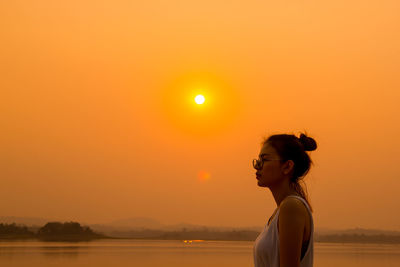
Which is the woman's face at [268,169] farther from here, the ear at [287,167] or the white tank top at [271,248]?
the white tank top at [271,248]

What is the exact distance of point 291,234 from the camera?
8.92 ft

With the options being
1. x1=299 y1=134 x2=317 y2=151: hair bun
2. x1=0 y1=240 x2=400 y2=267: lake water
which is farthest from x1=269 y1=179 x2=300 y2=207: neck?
x1=0 y1=240 x2=400 y2=267: lake water

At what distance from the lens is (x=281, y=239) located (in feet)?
8.93

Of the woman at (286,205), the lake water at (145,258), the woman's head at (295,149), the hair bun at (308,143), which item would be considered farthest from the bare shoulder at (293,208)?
the lake water at (145,258)

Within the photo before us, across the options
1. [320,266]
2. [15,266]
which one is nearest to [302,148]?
[15,266]

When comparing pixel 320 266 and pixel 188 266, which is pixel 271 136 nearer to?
pixel 188 266

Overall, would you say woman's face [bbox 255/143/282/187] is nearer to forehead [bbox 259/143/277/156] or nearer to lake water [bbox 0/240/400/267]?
forehead [bbox 259/143/277/156]

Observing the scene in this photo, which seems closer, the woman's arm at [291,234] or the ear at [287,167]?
the woman's arm at [291,234]

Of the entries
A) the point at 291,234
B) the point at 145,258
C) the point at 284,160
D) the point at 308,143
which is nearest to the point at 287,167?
the point at 284,160

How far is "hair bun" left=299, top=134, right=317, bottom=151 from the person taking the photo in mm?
3102

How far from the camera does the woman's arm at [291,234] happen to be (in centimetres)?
271

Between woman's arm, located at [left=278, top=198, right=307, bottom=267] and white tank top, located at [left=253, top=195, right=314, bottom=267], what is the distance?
0.20ft

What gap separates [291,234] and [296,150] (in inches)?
18.6

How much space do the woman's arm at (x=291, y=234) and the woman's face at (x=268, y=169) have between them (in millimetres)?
254
